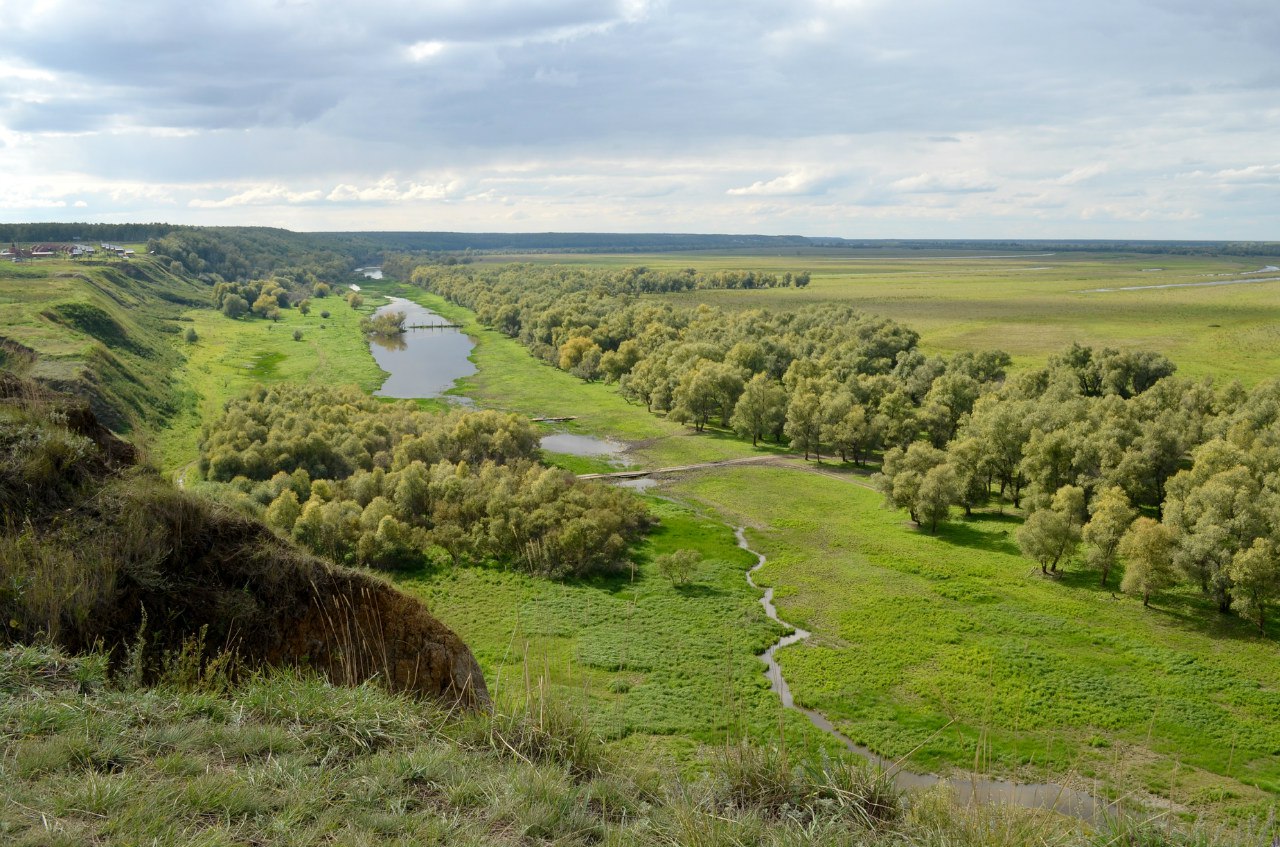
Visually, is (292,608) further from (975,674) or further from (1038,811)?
(975,674)

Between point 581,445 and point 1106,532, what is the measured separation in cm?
4046

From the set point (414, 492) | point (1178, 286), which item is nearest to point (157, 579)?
point (414, 492)

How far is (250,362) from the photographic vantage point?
88188 millimetres

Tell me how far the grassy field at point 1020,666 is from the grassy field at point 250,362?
4014 centimetres

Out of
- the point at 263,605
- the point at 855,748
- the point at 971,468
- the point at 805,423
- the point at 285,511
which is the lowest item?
the point at 855,748

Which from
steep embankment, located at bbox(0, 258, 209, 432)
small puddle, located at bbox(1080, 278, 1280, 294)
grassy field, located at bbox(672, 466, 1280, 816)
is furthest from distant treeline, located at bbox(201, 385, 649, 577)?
small puddle, located at bbox(1080, 278, 1280, 294)

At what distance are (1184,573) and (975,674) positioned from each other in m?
12.3

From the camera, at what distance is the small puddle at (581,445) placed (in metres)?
62.1

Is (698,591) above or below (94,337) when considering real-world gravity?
below

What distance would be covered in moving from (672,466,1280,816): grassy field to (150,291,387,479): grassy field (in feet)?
132

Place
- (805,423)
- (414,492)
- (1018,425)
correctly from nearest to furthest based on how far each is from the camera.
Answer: (414,492) < (1018,425) < (805,423)

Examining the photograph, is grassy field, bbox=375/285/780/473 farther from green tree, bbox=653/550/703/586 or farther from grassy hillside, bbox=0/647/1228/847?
grassy hillside, bbox=0/647/1228/847

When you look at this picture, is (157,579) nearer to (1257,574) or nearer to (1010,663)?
(1010,663)

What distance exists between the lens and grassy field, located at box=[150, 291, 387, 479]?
57438 millimetres
